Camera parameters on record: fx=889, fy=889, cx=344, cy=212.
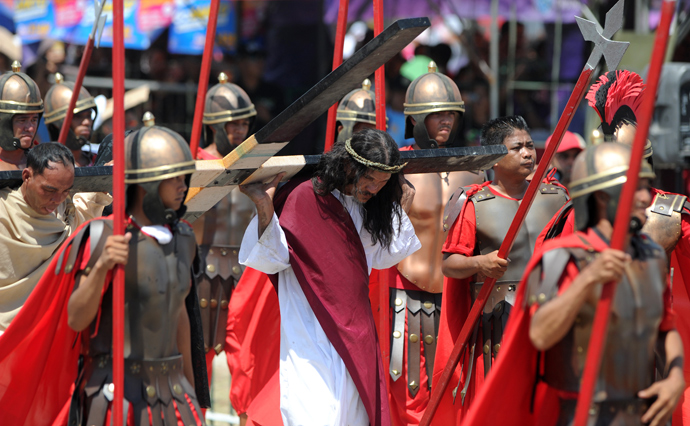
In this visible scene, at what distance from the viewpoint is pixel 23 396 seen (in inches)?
129

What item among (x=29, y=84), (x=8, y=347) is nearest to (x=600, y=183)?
(x=8, y=347)

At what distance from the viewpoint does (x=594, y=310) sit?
2727 millimetres

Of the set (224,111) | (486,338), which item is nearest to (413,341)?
(486,338)

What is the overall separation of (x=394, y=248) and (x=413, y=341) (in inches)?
39.9

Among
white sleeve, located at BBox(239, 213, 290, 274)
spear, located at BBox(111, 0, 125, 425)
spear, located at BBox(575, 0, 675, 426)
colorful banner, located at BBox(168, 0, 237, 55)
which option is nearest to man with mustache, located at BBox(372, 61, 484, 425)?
white sleeve, located at BBox(239, 213, 290, 274)

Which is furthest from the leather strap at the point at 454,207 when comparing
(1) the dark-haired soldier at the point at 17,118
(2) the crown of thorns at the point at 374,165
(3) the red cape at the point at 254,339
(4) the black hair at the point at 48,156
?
(1) the dark-haired soldier at the point at 17,118

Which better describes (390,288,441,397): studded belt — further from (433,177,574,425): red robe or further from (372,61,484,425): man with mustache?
(433,177,574,425): red robe

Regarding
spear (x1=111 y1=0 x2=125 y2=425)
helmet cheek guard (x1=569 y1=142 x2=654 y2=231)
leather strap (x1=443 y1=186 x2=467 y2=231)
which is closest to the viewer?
helmet cheek guard (x1=569 y1=142 x2=654 y2=231)

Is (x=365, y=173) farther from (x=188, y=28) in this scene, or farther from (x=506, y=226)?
(x=188, y=28)

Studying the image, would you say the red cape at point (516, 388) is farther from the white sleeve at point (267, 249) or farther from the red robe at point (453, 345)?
the red robe at point (453, 345)

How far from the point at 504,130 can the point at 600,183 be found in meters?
1.74

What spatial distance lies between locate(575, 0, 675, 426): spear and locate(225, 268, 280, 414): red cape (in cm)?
284

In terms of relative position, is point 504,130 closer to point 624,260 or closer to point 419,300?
point 419,300

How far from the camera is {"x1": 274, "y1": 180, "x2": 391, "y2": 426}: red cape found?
12.4 feet
